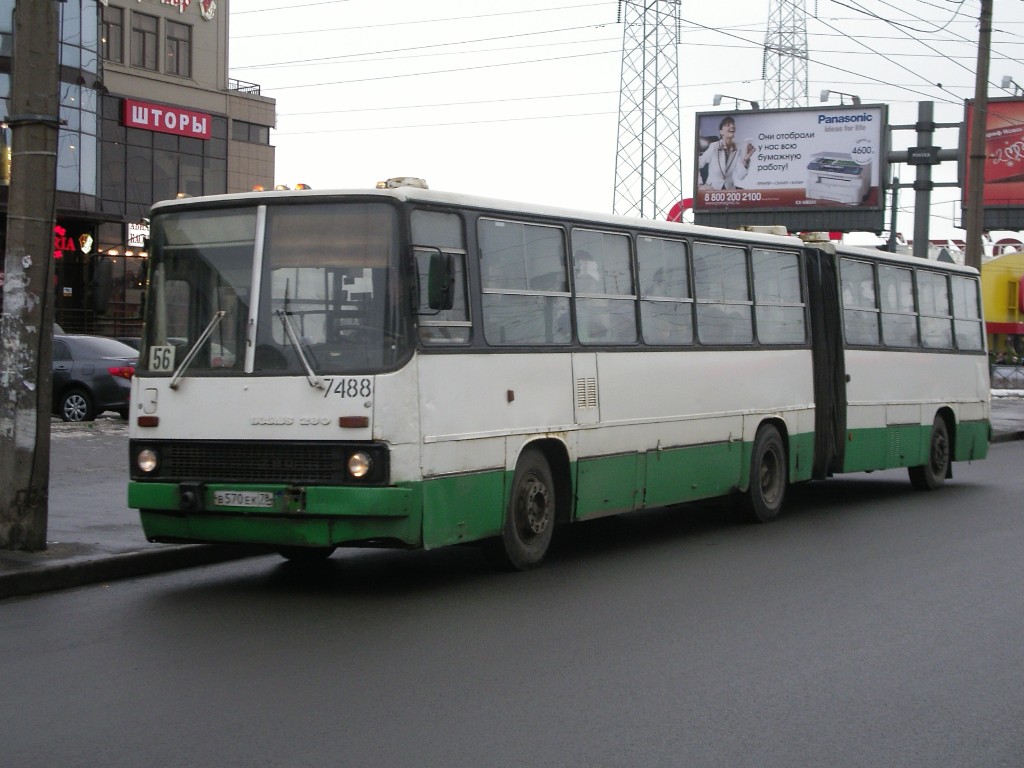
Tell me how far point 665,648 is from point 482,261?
11.5 ft

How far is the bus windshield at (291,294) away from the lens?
31.1 feet

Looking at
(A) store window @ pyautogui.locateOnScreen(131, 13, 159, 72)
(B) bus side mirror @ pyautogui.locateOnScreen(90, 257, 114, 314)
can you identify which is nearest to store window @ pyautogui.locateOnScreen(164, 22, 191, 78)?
(A) store window @ pyautogui.locateOnScreen(131, 13, 159, 72)

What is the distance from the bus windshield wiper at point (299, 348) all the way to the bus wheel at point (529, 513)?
187 cm

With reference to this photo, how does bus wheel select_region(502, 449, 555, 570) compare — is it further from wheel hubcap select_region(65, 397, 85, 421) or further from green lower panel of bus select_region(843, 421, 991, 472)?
wheel hubcap select_region(65, 397, 85, 421)

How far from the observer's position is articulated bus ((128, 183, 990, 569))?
9.45 m

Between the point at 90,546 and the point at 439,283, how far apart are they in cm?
344

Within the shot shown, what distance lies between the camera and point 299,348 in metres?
→ 9.58

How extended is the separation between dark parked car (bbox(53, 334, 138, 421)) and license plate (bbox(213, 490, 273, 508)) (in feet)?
45.6

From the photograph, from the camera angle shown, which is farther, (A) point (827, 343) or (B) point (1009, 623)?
(A) point (827, 343)

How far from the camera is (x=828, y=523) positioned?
572 inches

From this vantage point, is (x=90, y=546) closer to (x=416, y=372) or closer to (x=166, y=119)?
(x=416, y=372)

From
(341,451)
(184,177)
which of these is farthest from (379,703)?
(184,177)

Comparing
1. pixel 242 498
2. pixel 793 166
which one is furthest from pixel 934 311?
pixel 793 166

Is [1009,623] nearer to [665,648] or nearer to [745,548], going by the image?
[665,648]
